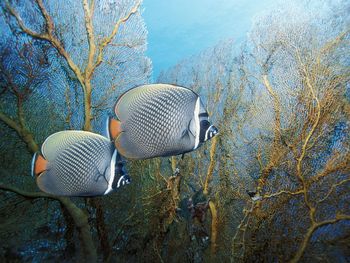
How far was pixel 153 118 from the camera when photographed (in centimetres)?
186

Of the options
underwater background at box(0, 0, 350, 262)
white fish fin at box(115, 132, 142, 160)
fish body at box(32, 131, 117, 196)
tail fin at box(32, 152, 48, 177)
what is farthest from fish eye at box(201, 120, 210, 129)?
underwater background at box(0, 0, 350, 262)

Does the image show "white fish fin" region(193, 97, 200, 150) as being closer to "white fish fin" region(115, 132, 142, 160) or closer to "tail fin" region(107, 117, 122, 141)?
"white fish fin" region(115, 132, 142, 160)

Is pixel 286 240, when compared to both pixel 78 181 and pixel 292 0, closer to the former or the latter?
pixel 78 181

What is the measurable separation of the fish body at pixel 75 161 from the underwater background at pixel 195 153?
6.57 ft

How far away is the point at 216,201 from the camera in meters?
4.54

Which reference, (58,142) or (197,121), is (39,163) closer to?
(58,142)

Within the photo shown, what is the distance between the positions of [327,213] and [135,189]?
298 cm

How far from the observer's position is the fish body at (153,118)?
Answer: 1824mm

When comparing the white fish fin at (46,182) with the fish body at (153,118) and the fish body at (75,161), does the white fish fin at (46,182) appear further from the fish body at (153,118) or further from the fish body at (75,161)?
the fish body at (153,118)

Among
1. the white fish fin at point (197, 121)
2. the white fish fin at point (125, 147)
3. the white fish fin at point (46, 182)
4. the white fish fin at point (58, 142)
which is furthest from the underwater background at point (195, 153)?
the white fish fin at point (197, 121)

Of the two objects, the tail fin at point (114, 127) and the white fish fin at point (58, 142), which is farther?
the white fish fin at point (58, 142)

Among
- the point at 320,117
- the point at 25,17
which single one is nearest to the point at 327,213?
the point at 320,117

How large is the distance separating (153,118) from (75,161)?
67 cm

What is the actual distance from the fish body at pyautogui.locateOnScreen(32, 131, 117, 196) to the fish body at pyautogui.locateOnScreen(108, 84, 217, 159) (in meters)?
0.20
